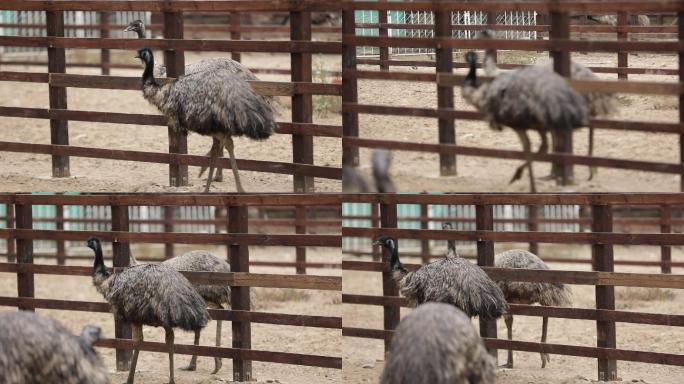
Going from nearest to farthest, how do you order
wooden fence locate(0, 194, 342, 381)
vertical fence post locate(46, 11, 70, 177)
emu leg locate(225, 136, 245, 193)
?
emu leg locate(225, 136, 245, 193)
vertical fence post locate(46, 11, 70, 177)
wooden fence locate(0, 194, 342, 381)

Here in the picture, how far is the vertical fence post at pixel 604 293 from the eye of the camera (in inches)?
298

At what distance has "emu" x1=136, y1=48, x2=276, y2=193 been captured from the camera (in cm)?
555

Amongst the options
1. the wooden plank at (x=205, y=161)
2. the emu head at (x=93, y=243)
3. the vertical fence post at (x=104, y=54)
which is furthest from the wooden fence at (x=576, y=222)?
the wooden plank at (x=205, y=161)

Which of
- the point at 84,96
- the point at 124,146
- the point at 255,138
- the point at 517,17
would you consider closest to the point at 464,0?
the point at 517,17

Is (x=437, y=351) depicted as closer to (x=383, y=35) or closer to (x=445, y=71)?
(x=445, y=71)

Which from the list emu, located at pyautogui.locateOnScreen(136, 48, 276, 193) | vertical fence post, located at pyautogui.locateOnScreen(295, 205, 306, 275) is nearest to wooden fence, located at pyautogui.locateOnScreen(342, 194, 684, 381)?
emu, located at pyautogui.locateOnScreen(136, 48, 276, 193)

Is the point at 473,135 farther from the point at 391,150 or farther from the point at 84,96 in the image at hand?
the point at 84,96

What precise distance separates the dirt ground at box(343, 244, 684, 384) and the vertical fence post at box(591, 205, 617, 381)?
0.47 ft

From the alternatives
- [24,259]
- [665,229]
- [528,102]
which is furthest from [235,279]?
[665,229]

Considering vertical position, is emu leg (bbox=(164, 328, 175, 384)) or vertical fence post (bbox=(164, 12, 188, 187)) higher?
vertical fence post (bbox=(164, 12, 188, 187))

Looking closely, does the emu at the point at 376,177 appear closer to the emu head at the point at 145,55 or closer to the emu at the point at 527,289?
the emu head at the point at 145,55

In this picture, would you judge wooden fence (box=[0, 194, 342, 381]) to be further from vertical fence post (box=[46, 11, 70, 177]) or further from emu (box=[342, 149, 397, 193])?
emu (box=[342, 149, 397, 193])

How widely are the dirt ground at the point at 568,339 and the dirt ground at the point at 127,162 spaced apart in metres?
1.60

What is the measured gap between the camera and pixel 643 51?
4734 millimetres
